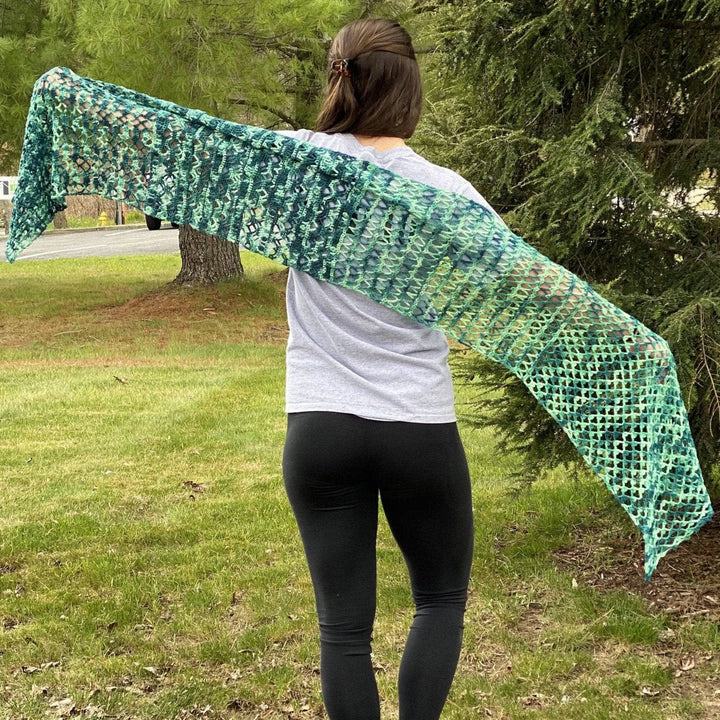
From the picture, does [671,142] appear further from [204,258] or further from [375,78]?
[204,258]

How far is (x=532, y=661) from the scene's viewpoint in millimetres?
3502

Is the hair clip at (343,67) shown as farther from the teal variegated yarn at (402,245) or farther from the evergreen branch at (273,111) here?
the evergreen branch at (273,111)

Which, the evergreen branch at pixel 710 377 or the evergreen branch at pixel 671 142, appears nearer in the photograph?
the evergreen branch at pixel 710 377

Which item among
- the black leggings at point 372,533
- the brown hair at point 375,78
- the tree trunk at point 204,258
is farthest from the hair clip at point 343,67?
the tree trunk at point 204,258

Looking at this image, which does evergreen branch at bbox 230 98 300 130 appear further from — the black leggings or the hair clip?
the black leggings

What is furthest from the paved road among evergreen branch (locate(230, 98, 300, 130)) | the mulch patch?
the mulch patch

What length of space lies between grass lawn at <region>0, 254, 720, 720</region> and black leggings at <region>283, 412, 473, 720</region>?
989 millimetres

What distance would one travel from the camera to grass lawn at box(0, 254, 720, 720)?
331 cm

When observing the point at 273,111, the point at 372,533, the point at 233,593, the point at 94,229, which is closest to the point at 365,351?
the point at 372,533

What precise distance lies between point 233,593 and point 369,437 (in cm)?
224

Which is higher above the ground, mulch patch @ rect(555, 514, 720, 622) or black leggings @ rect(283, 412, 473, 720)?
black leggings @ rect(283, 412, 473, 720)

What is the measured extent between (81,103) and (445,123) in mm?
2186

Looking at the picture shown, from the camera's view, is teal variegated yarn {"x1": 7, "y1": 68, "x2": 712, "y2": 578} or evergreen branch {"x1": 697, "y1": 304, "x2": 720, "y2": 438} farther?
evergreen branch {"x1": 697, "y1": 304, "x2": 720, "y2": 438}

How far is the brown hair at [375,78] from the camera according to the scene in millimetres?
2098
